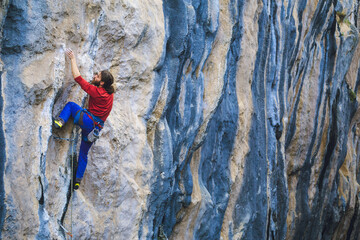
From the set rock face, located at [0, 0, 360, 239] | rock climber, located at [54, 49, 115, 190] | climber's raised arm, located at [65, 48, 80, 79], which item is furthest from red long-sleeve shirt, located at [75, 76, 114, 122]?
rock face, located at [0, 0, 360, 239]

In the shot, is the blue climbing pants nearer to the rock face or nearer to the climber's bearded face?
the rock face

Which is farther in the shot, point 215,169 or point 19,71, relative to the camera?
point 215,169

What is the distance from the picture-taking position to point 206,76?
Answer: 812 centimetres

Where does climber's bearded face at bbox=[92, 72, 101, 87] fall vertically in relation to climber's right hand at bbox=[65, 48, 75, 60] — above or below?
below

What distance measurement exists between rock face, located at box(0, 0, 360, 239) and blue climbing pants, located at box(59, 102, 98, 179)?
0.13 m

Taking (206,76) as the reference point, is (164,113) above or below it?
below

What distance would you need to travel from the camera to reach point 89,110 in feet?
18.3

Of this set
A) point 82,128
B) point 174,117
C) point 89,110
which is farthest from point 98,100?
point 174,117

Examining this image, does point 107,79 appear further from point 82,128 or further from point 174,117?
point 174,117

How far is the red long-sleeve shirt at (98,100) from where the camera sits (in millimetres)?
5405

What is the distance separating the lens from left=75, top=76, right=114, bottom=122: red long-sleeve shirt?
541cm

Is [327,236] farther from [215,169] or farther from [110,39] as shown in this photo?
[110,39]

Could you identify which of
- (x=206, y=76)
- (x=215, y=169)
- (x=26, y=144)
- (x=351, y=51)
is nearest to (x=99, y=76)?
(x=26, y=144)

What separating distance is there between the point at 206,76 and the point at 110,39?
2494 mm
